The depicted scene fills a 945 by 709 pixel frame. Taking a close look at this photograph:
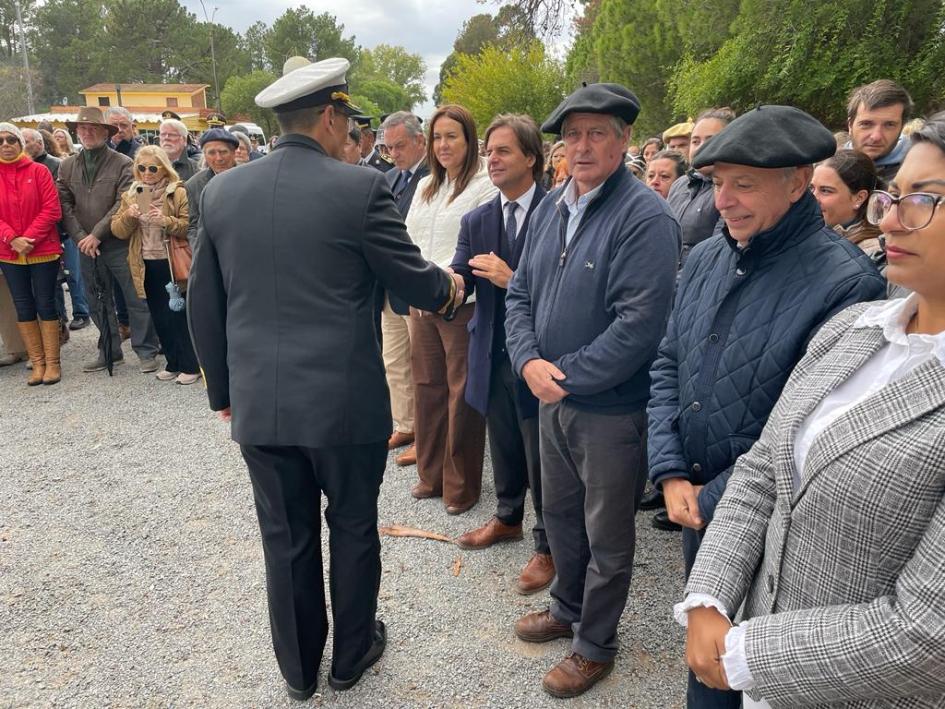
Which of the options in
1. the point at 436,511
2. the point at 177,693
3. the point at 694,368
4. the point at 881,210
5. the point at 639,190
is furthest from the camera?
the point at 436,511

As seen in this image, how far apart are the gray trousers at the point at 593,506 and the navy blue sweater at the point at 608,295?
94mm

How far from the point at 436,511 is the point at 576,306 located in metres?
2.04

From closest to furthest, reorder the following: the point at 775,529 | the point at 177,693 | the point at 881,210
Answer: the point at 881,210, the point at 775,529, the point at 177,693

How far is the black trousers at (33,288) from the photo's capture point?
6.09m

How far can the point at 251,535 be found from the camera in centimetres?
370

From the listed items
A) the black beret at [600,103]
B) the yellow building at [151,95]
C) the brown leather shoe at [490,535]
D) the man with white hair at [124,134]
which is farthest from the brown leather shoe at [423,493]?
the yellow building at [151,95]

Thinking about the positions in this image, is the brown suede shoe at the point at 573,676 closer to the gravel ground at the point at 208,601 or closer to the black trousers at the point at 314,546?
the gravel ground at the point at 208,601

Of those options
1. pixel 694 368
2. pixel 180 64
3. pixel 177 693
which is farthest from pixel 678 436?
pixel 180 64

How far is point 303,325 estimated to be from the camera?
224cm

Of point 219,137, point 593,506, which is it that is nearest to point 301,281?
point 593,506

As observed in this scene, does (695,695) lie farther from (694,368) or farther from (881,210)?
(881,210)

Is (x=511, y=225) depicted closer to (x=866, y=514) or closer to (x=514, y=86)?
(x=866, y=514)

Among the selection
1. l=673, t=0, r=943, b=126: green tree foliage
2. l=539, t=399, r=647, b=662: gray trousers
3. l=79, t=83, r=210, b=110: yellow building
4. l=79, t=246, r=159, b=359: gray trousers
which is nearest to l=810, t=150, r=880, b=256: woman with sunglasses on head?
l=539, t=399, r=647, b=662: gray trousers

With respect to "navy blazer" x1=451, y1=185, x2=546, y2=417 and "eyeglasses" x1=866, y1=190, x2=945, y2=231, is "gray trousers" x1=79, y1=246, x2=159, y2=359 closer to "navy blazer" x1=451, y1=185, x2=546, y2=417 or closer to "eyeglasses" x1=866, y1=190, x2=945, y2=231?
"navy blazer" x1=451, y1=185, x2=546, y2=417
